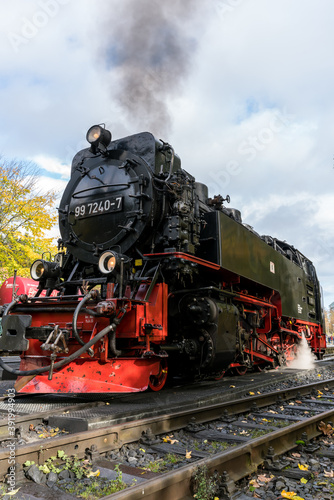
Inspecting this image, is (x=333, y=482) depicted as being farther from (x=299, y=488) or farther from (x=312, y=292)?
(x=312, y=292)

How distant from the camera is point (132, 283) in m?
4.95

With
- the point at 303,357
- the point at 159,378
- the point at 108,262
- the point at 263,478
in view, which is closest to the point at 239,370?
the point at 159,378

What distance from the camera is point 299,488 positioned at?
2533mm

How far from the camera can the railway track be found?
2334 millimetres

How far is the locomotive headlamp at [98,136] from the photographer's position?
569 cm

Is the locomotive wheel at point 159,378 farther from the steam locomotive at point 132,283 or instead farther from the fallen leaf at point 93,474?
the fallen leaf at point 93,474

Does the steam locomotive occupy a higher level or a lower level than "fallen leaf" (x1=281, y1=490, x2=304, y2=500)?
higher

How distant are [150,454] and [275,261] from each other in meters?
5.74

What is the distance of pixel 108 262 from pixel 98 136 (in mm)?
2078

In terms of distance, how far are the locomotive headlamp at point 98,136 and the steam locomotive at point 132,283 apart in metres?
0.02

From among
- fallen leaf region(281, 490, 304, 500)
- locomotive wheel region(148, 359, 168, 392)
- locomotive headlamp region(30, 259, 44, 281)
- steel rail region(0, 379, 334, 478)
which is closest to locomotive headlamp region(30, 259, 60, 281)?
locomotive headlamp region(30, 259, 44, 281)

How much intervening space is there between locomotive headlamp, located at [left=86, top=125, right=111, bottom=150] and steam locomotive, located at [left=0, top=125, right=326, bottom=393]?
0.02 meters

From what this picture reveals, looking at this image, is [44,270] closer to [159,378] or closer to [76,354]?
[76,354]

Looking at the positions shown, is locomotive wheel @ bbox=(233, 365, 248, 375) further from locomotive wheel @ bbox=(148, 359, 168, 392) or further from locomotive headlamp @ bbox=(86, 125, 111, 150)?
locomotive headlamp @ bbox=(86, 125, 111, 150)
